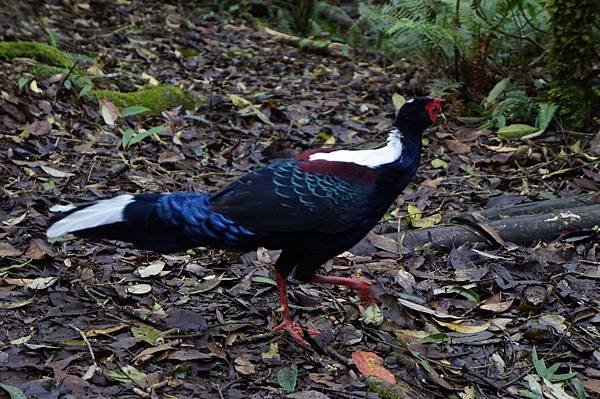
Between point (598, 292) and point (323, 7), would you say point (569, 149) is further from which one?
point (323, 7)

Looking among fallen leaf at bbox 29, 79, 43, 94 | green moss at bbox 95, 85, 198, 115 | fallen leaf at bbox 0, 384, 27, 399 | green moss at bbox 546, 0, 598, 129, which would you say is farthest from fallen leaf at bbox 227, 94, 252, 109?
fallen leaf at bbox 0, 384, 27, 399

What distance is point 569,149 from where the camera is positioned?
6262 mm

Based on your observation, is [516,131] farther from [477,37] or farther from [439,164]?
[477,37]

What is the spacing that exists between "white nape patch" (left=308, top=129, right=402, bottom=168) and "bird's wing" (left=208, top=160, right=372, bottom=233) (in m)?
0.11

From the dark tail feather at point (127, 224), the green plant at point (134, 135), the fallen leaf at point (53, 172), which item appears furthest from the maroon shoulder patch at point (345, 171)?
the green plant at point (134, 135)

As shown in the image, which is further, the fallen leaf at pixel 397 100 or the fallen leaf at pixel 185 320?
the fallen leaf at pixel 397 100

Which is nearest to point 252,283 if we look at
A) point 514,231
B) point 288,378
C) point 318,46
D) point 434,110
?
point 288,378

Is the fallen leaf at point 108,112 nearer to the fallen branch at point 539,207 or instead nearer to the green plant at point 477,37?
the green plant at point 477,37

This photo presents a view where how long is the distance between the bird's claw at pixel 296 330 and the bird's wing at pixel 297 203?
19.7 inches

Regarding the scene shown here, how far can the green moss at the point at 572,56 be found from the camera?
6.42 m

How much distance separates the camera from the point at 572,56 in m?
6.53

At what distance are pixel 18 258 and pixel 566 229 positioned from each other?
316 centimetres

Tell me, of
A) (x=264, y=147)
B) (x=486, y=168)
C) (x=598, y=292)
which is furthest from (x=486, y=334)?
(x=264, y=147)

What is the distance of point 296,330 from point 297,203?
634 mm
